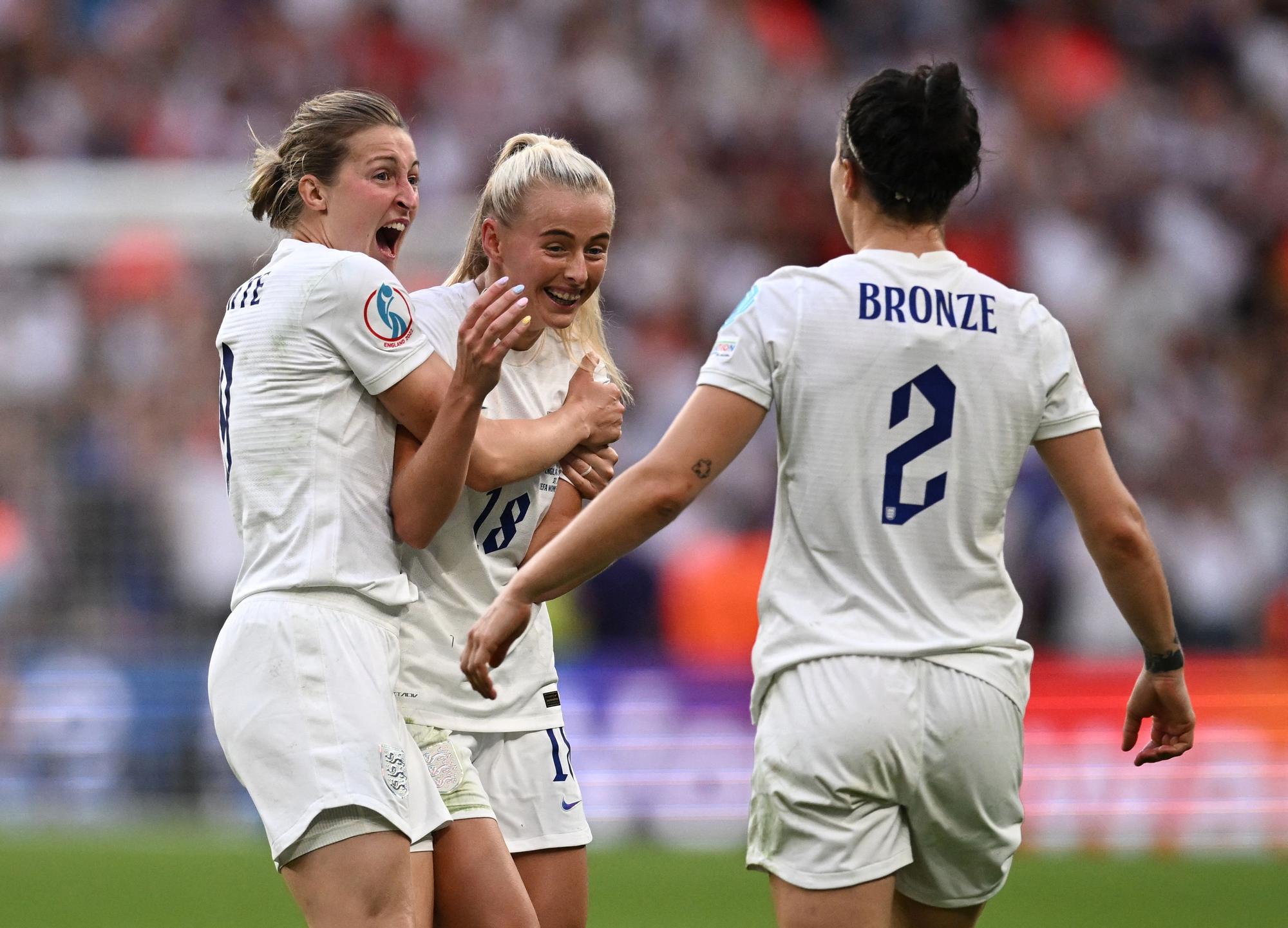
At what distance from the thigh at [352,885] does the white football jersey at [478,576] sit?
0.62 m

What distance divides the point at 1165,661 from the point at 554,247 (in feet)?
5.95

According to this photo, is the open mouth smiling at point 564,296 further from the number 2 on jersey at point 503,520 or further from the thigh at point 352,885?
the thigh at point 352,885

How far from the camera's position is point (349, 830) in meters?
3.85

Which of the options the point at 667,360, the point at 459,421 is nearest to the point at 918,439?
Result: the point at 459,421

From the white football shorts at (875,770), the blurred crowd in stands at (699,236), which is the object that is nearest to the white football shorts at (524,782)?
the white football shorts at (875,770)

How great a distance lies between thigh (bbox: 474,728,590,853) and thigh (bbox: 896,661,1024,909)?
3.42 feet

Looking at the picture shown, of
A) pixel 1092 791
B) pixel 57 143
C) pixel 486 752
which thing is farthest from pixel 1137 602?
pixel 57 143

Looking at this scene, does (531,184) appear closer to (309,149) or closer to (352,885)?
(309,149)

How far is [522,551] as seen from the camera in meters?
4.69

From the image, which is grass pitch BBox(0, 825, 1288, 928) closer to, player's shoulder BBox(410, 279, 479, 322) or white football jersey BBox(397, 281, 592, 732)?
white football jersey BBox(397, 281, 592, 732)

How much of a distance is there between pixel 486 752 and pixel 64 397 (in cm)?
909

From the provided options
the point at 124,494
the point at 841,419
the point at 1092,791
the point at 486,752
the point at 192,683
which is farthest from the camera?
the point at 124,494

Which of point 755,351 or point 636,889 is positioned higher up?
point 755,351

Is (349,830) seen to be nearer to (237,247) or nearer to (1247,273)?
(237,247)
